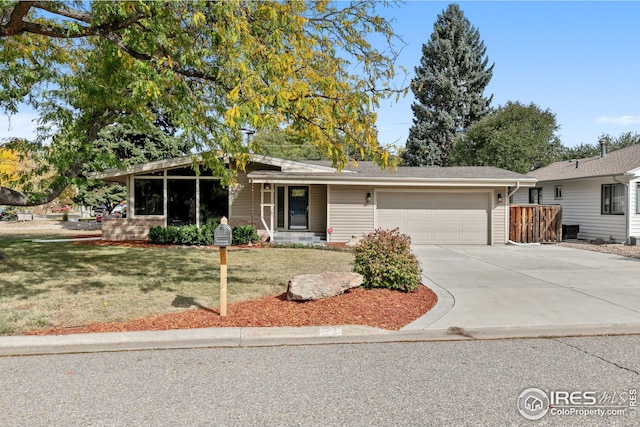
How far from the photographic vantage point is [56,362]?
4207mm

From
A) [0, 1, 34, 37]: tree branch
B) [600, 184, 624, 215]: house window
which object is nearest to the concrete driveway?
[600, 184, 624, 215]: house window

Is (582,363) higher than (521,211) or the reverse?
the reverse

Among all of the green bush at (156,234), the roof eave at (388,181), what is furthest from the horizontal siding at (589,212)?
the green bush at (156,234)

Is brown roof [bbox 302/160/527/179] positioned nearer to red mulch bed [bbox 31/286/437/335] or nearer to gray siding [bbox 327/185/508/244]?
gray siding [bbox 327/185/508/244]

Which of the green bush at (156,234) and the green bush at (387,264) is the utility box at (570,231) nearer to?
the green bush at (387,264)

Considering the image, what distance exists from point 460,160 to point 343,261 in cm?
2358

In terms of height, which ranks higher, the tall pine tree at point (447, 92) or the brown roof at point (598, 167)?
the tall pine tree at point (447, 92)

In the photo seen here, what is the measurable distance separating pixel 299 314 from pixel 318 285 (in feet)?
2.46

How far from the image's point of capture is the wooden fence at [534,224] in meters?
16.8

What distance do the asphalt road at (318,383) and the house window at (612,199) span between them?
14.2 meters

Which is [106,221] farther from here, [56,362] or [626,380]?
[626,380]

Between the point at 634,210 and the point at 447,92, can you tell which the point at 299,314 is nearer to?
the point at 634,210

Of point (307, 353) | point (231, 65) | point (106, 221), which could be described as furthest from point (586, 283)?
point (106, 221)

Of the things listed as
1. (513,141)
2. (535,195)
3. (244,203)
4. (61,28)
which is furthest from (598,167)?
(61,28)
